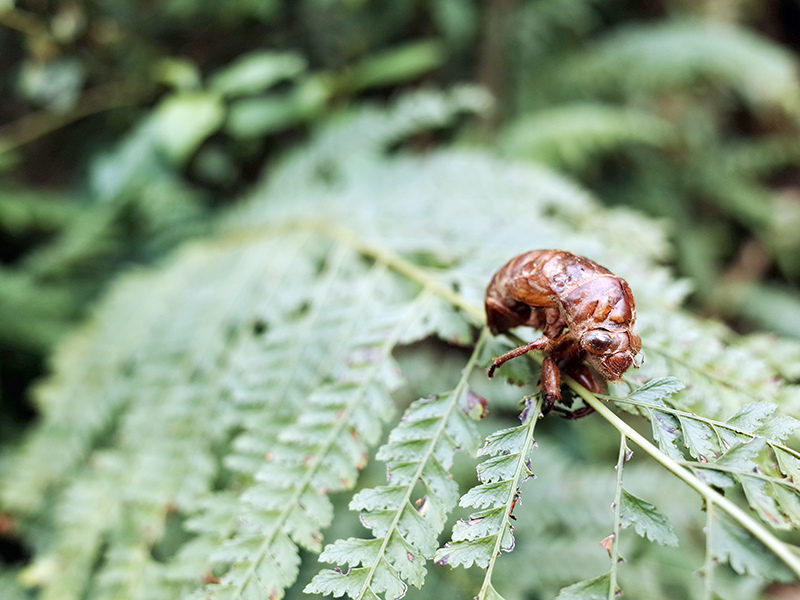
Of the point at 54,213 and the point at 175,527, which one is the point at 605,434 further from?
the point at 54,213

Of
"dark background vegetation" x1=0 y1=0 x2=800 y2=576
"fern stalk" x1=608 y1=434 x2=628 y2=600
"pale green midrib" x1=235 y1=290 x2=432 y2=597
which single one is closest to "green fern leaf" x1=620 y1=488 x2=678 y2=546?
"fern stalk" x1=608 y1=434 x2=628 y2=600

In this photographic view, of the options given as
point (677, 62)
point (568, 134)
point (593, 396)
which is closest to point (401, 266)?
point (593, 396)

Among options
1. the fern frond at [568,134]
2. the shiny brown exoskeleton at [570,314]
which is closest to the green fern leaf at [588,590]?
the shiny brown exoskeleton at [570,314]

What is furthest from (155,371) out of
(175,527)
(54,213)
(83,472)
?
(54,213)

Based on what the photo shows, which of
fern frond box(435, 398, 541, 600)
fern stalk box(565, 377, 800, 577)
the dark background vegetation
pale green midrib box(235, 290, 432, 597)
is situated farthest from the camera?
the dark background vegetation

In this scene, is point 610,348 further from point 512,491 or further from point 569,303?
point 512,491

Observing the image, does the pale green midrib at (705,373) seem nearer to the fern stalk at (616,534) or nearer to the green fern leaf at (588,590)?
the fern stalk at (616,534)

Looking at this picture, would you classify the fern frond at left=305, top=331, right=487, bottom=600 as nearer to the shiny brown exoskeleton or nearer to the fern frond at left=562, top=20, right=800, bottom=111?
the shiny brown exoskeleton

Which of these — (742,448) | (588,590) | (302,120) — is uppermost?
(302,120)
